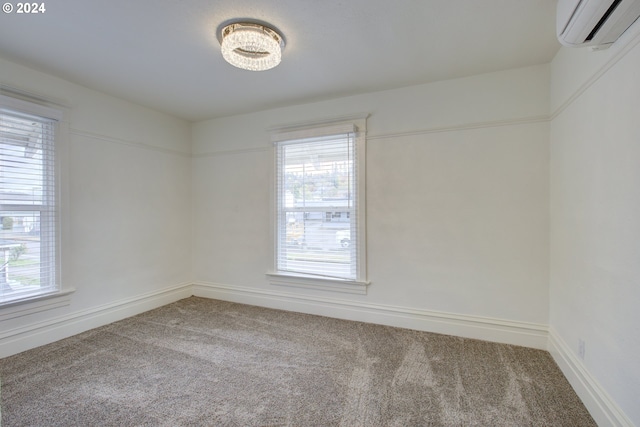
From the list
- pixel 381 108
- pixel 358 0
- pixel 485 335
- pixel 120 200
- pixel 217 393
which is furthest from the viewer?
pixel 120 200

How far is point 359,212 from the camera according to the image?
3.25 metres

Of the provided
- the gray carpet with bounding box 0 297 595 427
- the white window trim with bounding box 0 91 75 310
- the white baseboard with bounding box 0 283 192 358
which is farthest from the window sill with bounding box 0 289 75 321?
the gray carpet with bounding box 0 297 595 427

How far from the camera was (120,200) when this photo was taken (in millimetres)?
3371

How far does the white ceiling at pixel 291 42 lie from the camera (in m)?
1.87

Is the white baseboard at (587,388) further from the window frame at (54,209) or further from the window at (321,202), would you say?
the window frame at (54,209)

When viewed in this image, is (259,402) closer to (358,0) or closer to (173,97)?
(358,0)

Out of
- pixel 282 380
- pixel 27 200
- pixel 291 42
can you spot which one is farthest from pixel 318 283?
pixel 27 200

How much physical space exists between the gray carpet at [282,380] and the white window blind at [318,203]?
795mm

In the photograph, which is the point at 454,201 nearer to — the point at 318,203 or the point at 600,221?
the point at 600,221

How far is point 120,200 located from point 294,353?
8.75 ft

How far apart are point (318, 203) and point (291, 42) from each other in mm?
1752

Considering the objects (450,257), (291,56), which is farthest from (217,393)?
(291,56)

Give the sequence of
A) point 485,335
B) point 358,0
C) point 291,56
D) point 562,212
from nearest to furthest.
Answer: point 358,0, point 562,212, point 291,56, point 485,335

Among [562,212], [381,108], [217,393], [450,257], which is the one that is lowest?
[217,393]
